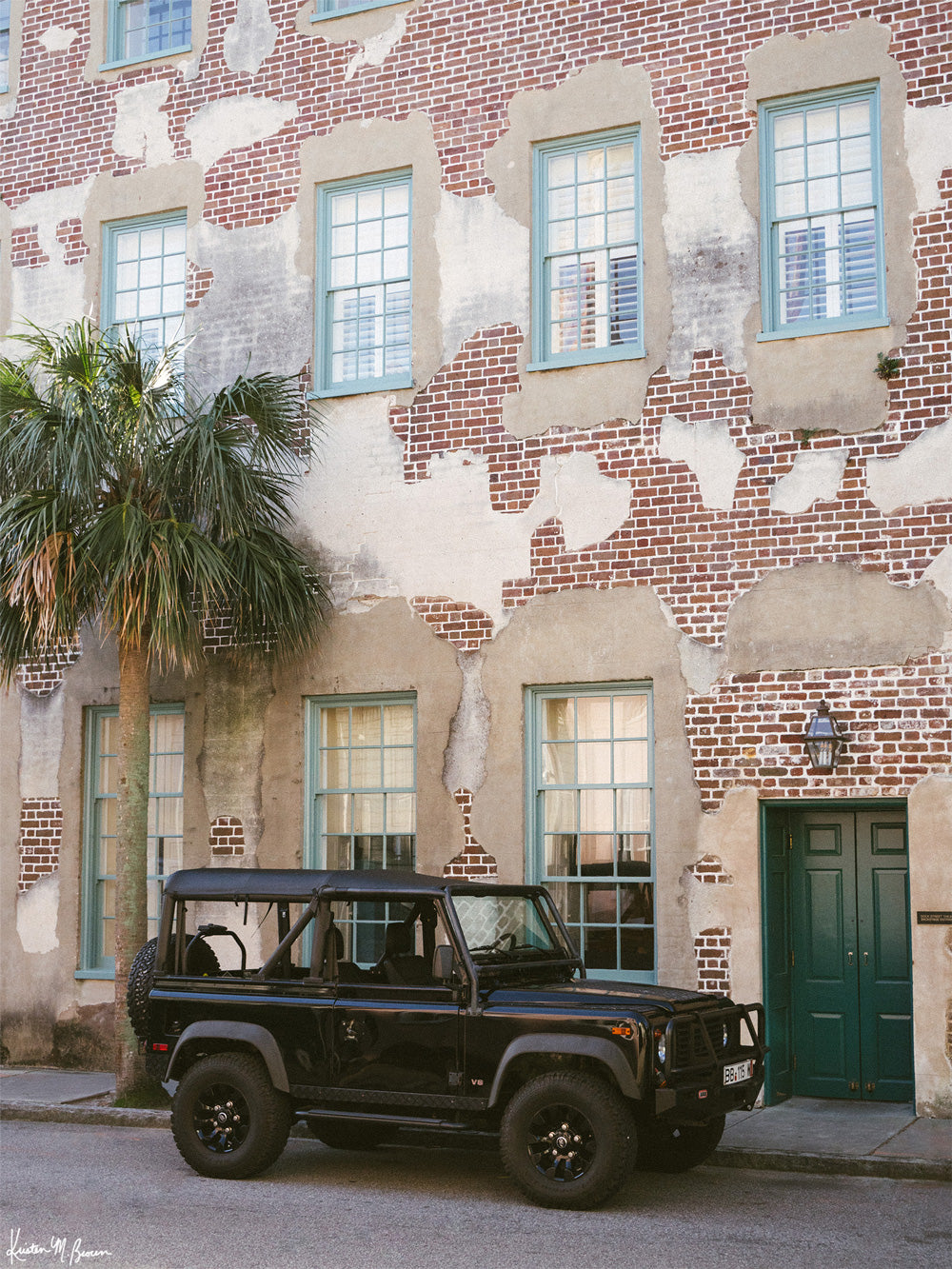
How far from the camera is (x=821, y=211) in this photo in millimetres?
11078

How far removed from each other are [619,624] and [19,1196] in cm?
573


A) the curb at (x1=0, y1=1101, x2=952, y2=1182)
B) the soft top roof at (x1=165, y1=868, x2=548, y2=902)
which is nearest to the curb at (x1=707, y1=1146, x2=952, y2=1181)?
the curb at (x1=0, y1=1101, x2=952, y2=1182)

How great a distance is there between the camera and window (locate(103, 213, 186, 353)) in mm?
13547

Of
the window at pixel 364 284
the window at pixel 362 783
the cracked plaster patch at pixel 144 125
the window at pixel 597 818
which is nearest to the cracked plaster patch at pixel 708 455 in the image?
the window at pixel 597 818

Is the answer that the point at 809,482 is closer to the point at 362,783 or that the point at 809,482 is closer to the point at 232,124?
the point at 362,783

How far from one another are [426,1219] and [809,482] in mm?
5861

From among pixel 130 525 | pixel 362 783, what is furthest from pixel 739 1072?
pixel 130 525

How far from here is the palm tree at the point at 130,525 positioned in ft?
35.1

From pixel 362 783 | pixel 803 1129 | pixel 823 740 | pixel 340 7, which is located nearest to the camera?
pixel 803 1129

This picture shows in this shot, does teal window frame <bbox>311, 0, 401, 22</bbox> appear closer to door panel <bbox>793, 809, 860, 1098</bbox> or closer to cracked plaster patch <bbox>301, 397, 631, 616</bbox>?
cracked plaster patch <bbox>301, 397, 631, 616</bbox>

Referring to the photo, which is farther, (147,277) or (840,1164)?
(147,277)

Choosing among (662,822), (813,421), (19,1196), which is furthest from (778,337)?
(19,1196)

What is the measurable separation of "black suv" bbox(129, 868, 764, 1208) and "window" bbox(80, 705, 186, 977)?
3.70 meters

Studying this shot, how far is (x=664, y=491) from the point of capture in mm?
11250
